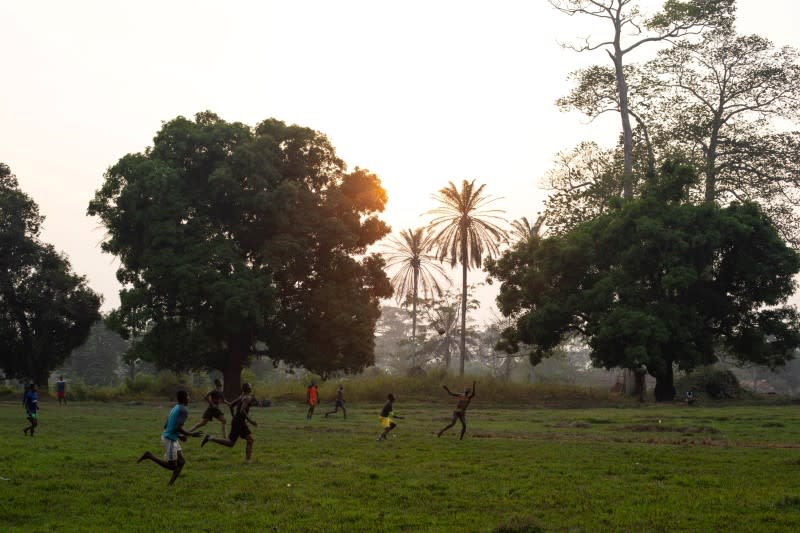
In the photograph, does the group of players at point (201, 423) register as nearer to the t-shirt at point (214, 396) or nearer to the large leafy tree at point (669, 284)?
the t-shirt at point (214, 396)

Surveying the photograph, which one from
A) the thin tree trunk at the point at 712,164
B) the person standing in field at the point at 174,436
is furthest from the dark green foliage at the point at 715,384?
the person standing in field at the point at 174,436

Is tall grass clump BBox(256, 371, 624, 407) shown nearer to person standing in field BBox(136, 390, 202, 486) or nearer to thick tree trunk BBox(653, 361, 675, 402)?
thick tree trunk BBox(653, 361, 675, 402)

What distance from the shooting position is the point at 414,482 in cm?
1677

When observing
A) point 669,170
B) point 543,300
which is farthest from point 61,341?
point 669,170

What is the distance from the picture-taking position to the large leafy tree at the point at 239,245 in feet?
165

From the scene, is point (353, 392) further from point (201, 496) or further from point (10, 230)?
point (201, 496)

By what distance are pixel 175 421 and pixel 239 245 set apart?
40197 mm

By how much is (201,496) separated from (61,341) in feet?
165

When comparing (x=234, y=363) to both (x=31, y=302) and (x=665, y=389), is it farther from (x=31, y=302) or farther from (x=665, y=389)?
(x=665, y=389)

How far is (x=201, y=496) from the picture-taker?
1506 centimetres

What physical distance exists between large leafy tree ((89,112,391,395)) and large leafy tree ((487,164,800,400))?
12.9 metres

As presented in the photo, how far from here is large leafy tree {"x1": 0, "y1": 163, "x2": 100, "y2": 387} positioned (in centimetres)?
5928

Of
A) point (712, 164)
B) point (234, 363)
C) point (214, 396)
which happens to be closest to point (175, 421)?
point (214, 396)

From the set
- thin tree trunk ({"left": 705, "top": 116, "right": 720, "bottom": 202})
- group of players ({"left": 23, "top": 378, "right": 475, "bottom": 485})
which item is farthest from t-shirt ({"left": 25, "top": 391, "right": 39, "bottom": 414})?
thin tree trunk ({"left": 705, "top": 116, "right": 720, "bottom": 202})
